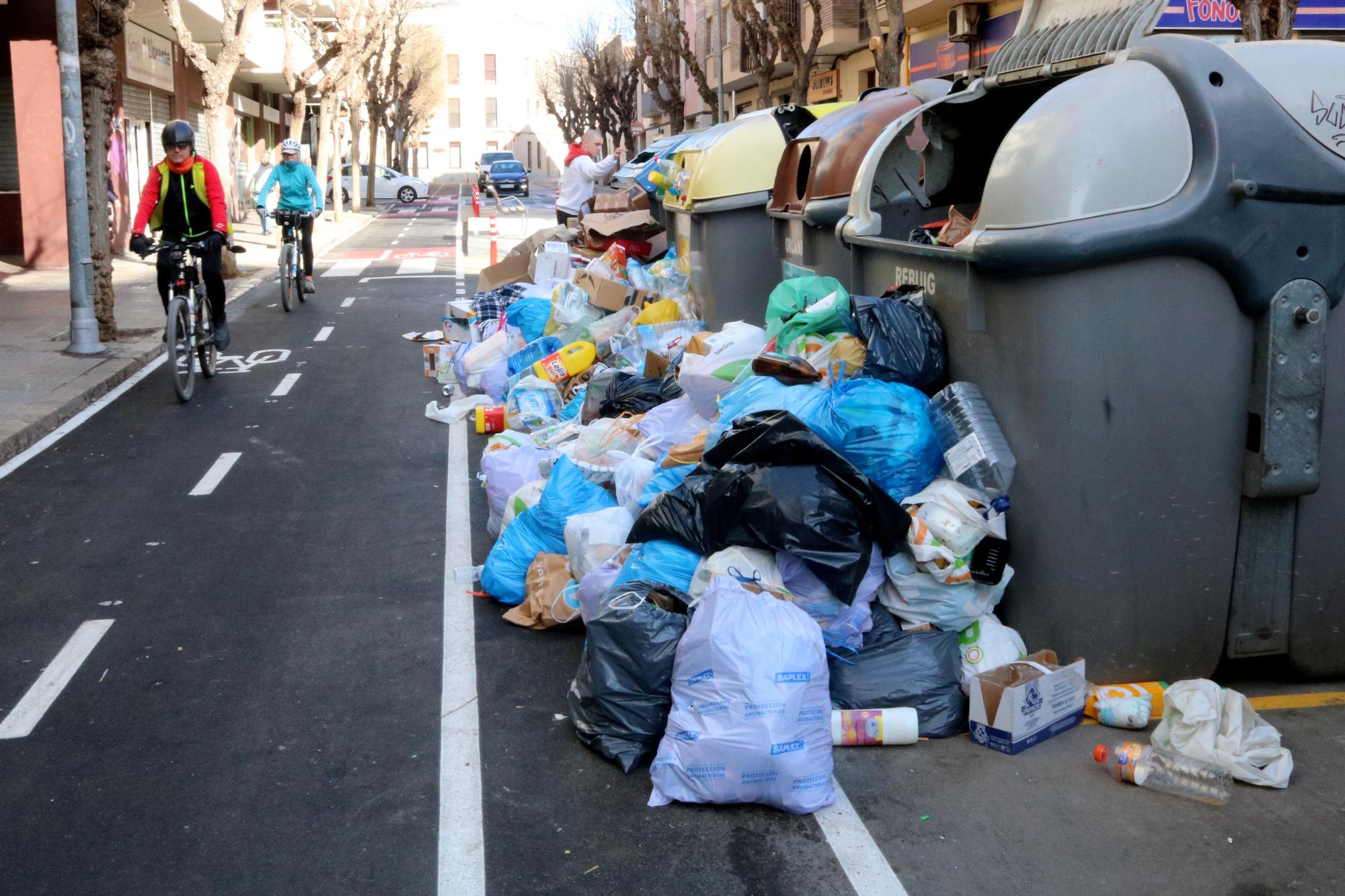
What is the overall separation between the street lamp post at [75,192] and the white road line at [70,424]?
2.07 feet

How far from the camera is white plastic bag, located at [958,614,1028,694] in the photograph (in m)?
4.46

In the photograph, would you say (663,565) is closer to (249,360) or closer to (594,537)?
(594,537)

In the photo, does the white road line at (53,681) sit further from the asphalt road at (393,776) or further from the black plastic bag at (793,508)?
the black plastic bag at (793,508)

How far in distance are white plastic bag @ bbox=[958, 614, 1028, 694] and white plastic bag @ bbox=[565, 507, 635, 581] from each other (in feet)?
4.60

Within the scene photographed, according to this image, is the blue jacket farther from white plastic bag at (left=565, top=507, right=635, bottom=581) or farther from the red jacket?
white plastic bag at (left=565, top=507, right=635, bottom=581)

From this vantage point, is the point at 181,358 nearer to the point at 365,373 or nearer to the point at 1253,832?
the point at 365,373

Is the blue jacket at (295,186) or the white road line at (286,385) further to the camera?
the blue jacket at (295,186)

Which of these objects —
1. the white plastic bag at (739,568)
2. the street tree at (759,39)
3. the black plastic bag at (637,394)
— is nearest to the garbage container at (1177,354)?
the white plastic bag at (739,568)

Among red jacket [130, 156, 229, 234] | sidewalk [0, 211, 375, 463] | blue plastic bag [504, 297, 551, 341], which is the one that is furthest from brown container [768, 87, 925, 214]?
sidewalk [0, 211, 375, 463]

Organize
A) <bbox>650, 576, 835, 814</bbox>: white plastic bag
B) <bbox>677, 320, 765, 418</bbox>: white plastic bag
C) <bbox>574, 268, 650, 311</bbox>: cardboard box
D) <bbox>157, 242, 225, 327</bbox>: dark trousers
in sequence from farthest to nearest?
1. <bbox>574, 268, 650, 311</bbox>: cardboard box
2. <bbox>157, 242, 225, 327</bbox>: dark trousers
3. <bbox>677, 320, 765, 418</bbox>: white plastic bag
4. <bbox>650, 576, 835, 814</bbox>: white plastic bag

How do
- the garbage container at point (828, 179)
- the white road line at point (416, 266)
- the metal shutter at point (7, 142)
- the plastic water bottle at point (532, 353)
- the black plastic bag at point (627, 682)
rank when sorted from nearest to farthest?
the black plastic bag at point (627, 682)
the garbage container at point (828, 179)
the plastic water bottle at point (532, 353)
the metal shutter at point (7, 142)
the white road line at point (416, 266)

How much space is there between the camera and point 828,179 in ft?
26.3

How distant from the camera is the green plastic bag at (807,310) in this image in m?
5.85

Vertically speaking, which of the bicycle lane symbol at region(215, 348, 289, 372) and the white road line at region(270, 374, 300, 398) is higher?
the bicycle lane symbol at region(215, 348, 289, 372)
